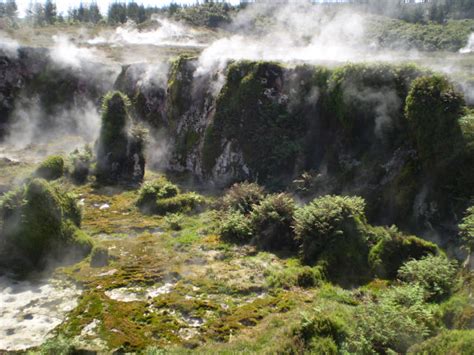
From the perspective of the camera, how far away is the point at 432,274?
10812 mm

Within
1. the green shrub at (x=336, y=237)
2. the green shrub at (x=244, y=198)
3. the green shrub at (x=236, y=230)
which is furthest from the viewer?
the green shrub at (x=244, y=198)

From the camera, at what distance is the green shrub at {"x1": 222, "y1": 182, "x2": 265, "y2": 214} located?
18.0 m

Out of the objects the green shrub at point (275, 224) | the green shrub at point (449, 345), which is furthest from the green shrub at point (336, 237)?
the green shrub at point (449, 345)

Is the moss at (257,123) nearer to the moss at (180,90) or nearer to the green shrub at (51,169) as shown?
the moss at (180,90)

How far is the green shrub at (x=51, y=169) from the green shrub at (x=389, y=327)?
19.0 metres

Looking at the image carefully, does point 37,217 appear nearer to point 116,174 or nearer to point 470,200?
point 116,174

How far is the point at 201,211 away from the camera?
19.8 m

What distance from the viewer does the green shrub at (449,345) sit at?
6.71 m

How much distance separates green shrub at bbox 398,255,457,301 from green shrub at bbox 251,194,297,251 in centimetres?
441

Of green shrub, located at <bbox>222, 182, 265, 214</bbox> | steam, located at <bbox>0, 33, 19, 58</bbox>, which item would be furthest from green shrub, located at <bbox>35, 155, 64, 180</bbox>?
steam, located at <bbox>0, 33, 19, 58</bbox>

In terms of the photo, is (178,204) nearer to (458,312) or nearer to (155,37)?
(458,312)

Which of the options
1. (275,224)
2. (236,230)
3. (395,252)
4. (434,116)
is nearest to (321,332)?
(395,252)

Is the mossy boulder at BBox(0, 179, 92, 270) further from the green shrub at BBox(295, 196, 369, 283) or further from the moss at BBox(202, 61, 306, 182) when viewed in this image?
the moss at BBox(202, 61, 306, 182)

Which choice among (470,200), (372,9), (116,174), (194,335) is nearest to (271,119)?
(116,174)
